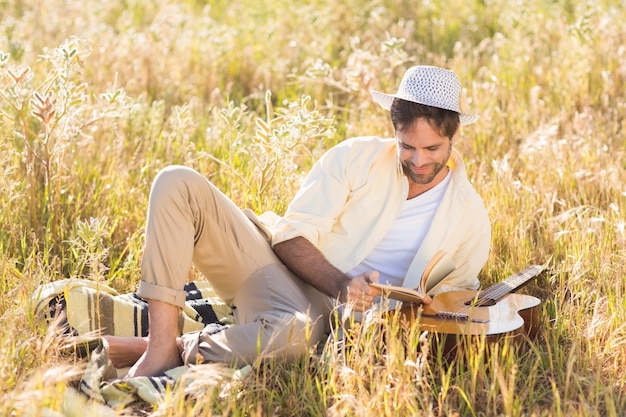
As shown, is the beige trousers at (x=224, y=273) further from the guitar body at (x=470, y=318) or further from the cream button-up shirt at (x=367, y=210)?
the guitar body at (x=470, y=318)

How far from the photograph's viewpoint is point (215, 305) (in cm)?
413

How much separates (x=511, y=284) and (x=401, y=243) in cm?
48

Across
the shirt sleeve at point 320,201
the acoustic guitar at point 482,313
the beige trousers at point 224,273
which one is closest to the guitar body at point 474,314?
the acoustic guitar at point 482,313

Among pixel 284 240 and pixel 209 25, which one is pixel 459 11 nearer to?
pixel 209 25

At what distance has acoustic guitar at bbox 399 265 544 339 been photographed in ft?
11.5

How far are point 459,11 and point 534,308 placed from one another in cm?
541

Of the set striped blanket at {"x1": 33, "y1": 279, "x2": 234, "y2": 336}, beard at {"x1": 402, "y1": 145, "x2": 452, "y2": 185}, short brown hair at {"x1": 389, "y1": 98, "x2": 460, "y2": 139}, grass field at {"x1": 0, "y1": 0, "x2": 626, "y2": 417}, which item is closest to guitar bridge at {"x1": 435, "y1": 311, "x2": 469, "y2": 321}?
grass field at {"x1": 0, "y1": 0, "x2": 626, "y2": 417}

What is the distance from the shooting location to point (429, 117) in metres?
3.85

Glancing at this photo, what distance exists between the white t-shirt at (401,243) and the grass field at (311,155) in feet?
1.68

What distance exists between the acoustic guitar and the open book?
58 mm

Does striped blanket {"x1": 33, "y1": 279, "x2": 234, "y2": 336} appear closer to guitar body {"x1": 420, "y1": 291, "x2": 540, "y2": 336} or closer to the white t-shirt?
the white t-shirt

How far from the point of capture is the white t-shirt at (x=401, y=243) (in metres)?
4.05

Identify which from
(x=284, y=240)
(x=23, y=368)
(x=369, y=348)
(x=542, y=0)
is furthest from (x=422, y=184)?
(x=542, y=0)

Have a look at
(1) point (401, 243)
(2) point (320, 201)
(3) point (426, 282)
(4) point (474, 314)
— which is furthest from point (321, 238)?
(4) point (474, 314)
